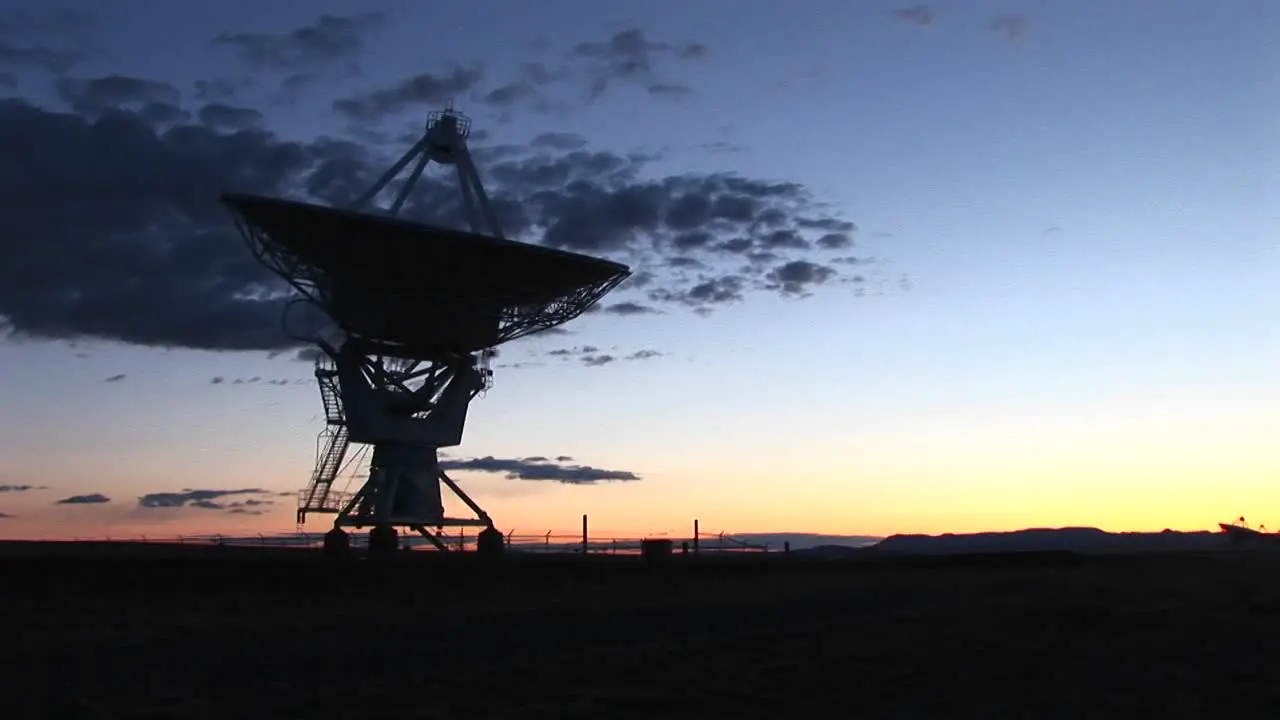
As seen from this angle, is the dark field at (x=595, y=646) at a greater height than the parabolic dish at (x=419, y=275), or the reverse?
the parabolic dish at (x=419, y=275)

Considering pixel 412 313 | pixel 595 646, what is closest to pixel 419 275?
pixel 412 313

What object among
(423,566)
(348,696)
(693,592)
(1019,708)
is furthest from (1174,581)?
(348,696)

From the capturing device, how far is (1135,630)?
21.2 metres

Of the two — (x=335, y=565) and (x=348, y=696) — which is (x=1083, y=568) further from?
(x=348, y=696)

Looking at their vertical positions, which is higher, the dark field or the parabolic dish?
→ the parabolic dish

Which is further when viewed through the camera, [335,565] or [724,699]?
[335,565]

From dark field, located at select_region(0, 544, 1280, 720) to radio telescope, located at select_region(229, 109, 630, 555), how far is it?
479 inches

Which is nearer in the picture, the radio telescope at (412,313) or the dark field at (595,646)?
the dark field at (595,646)

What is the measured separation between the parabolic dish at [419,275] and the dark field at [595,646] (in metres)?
11.9

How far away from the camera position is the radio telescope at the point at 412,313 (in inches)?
1630

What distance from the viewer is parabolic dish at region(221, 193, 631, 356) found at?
40.4 m

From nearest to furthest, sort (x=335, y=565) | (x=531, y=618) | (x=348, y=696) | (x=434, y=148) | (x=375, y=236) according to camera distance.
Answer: (x=348, y=696), (x=531, y=618), (x=335, y=565), (x=375, y=236), (x=434, y=148)

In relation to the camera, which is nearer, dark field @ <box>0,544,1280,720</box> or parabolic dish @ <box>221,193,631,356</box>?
dark field @ <box>0,544,1280,720</box>

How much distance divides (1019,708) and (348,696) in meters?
7.62
